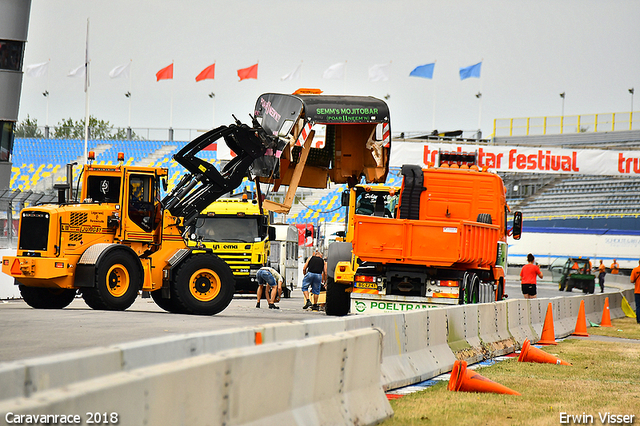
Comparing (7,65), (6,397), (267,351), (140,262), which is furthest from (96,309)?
(7,65)

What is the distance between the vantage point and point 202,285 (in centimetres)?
1792

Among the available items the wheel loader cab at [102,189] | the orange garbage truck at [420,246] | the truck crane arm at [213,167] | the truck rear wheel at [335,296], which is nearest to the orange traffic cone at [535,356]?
the orange garbage truck at [420,246]

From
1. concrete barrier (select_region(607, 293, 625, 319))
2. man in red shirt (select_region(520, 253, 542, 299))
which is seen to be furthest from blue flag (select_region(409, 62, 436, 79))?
man in red shirt (select_region(520, 253, 542, 299))

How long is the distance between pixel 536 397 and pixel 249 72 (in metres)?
50.8

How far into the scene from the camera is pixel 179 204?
18.3 m

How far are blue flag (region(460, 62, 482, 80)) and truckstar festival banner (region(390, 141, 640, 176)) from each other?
12511 mm

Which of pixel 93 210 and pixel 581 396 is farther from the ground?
pixel 93 210

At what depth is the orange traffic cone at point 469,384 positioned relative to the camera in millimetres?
8695

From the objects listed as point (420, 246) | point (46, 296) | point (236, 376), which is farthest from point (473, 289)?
point (236, 376)

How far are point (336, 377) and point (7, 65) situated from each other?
2823cm

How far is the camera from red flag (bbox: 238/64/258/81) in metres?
57.4

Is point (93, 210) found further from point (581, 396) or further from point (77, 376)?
point (77, 376)

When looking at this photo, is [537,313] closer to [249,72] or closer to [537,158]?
[537,158]

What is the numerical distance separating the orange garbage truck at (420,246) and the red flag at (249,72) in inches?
1540
